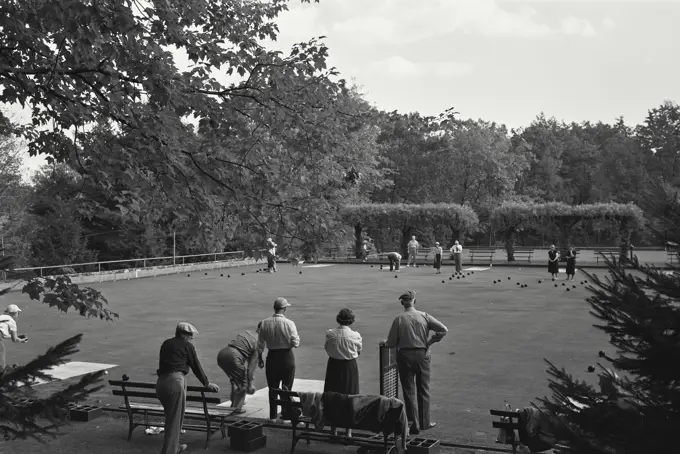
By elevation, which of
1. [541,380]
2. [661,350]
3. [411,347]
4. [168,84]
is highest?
[168,84]

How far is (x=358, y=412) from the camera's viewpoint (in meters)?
7.74

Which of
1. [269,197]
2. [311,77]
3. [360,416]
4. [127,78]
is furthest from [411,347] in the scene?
[127,78]

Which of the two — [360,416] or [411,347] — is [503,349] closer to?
[411,347]

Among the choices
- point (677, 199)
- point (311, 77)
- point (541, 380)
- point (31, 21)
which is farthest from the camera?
point (541, 380)

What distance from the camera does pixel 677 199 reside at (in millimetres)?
2080

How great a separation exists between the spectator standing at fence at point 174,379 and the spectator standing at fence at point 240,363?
163 cm

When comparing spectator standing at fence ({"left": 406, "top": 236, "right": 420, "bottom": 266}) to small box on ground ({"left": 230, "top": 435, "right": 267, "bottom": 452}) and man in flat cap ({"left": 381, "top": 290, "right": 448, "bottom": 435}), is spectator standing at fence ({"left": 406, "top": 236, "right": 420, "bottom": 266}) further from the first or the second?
small box on ground ({"left": 230, "top": 435, "right": 267, "bottom": 452})

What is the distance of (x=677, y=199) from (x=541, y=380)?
1068 centimetres

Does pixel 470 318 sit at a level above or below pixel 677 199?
below

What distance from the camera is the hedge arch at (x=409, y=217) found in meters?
49.2

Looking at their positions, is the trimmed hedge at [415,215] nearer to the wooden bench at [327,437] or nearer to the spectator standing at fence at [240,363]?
the spectator standing at fence at [240,363]

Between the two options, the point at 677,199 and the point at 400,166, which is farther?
the point at 400,166

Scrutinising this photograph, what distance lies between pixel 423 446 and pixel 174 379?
10.3ft

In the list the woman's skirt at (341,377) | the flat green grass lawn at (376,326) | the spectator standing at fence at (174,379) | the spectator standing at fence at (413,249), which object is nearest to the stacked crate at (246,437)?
the spectator standing at fence at (174,379)
